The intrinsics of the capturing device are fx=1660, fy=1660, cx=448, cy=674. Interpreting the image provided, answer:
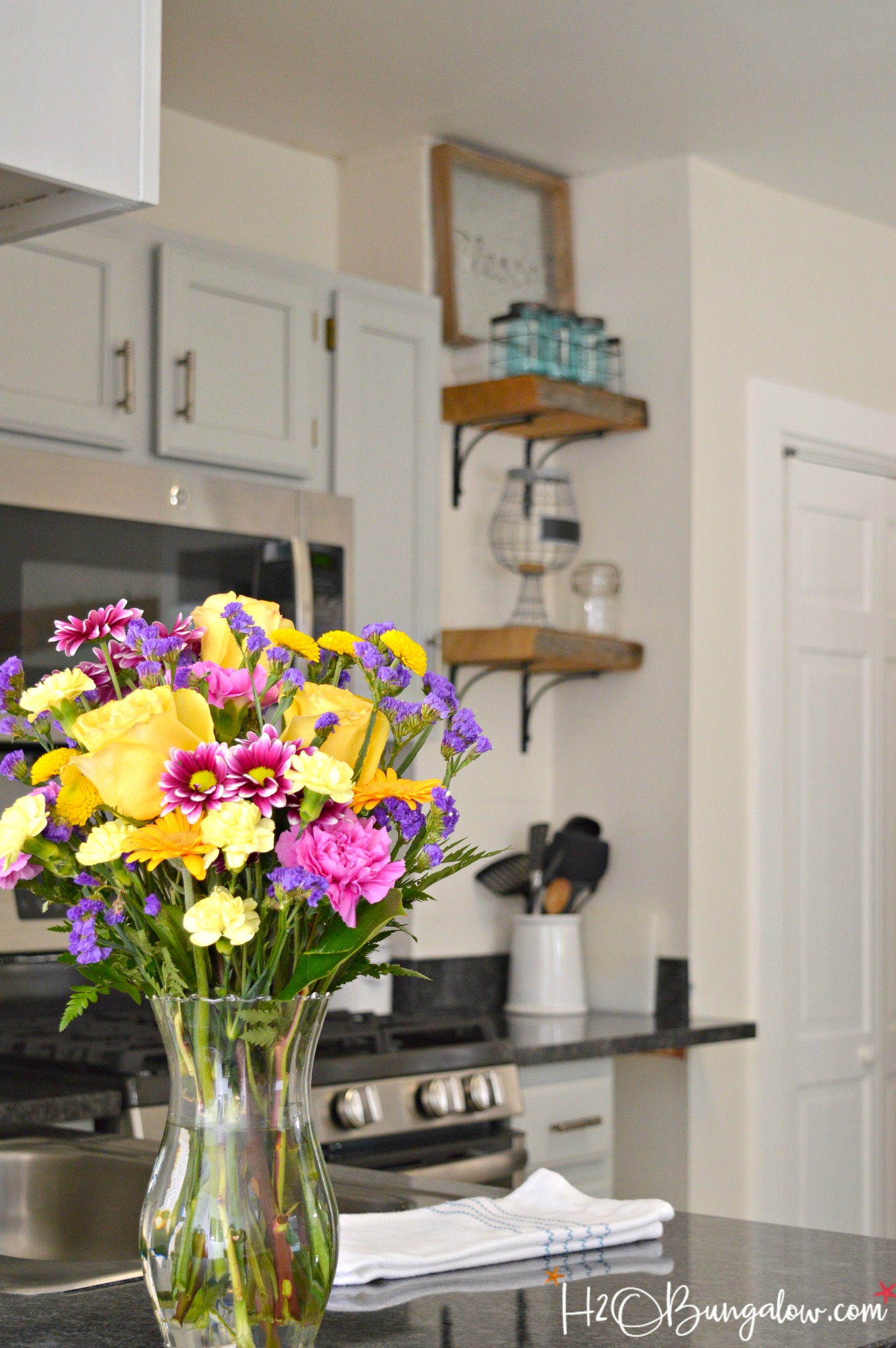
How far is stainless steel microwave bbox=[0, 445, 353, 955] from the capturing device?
103 inches

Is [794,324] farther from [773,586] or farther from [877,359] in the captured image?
[773,586]

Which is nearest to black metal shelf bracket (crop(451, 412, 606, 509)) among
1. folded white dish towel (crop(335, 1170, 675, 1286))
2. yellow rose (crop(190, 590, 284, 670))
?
folded white dish towel (crop(335, 1170, 675, 1286))

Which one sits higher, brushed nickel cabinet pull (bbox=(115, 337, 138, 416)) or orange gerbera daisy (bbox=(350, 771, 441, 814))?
brushed nickel cabinet pull (bbox=(115, 337, 138, 416))

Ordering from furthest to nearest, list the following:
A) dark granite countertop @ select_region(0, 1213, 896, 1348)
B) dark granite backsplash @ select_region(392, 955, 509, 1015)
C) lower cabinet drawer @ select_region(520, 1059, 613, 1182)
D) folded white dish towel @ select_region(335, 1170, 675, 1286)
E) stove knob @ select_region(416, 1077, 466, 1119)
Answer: dark granite backsplash @ select_region(392, 955, 509, 1015)
lower cabinet drawer @ select_region(520, 1059, 613, 1182)
stove knob @ select_region(416, 1077, 466, 1119)
folded white dish towel @ select_region(335, 1170, 675, 1286)
dark granite countertop @ select_region(0, 1213, 896, 1348)

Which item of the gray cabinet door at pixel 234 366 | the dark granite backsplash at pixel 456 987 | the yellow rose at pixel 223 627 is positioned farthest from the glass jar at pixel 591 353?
the yellow rose at pixel 223 627

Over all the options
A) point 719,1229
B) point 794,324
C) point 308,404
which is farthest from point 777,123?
point 719,1229

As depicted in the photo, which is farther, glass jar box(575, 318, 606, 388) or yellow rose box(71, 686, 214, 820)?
glass jar box(575, 318, 606, 388)

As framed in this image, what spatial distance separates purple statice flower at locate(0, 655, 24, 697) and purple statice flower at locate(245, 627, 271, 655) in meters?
0.14

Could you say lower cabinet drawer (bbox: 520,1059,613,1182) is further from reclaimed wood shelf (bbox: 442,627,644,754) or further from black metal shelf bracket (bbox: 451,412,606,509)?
black metal shelf bracket (bbox: 451,412,606,509)

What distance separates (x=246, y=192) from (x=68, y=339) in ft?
3.24

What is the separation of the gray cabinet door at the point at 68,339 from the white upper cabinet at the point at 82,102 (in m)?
1.17

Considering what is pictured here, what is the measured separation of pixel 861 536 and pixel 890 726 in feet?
1.57

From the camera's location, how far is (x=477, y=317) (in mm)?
3656

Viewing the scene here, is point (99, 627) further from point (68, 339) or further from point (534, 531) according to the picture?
point (534, 531)
